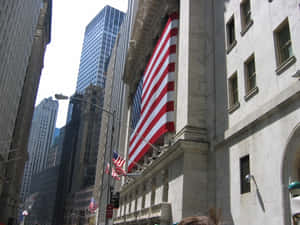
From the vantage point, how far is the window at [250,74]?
1797 centimetres

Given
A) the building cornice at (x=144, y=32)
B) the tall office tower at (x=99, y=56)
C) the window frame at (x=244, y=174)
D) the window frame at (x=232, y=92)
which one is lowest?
the window frame at (x=244, y=174)

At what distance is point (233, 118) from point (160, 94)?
1248cm

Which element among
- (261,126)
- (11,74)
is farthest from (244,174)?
(11,74)

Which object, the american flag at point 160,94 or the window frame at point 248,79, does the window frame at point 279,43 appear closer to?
the window frame at point 248,79

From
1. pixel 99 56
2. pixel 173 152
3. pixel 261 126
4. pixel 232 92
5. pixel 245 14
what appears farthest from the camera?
pixel 99 56

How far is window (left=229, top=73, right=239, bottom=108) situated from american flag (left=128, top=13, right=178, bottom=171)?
8.12 metres

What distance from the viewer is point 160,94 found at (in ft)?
102

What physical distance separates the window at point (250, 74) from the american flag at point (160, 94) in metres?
10.0

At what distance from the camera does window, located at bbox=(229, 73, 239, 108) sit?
65.4 ft

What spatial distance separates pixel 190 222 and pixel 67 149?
17318cm

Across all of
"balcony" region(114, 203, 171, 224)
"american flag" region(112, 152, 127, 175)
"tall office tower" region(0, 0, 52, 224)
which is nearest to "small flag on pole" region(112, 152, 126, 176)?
"american flag" region(112, 152, 127, 175)

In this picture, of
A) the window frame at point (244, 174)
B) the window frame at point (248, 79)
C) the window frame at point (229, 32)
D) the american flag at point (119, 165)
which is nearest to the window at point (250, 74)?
the window frame at point (248, 79)

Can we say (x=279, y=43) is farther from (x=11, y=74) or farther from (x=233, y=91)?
(x=11, y=74)

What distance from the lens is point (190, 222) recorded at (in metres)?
2.18
